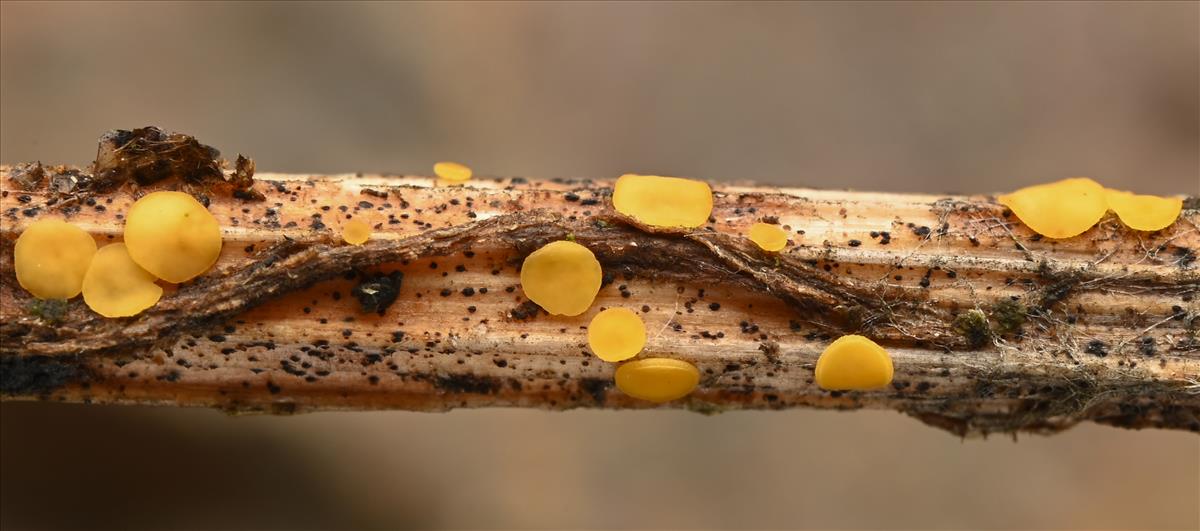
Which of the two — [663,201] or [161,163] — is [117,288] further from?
[663,201]

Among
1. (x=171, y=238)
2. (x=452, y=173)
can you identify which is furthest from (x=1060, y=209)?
(x=171, y=238)

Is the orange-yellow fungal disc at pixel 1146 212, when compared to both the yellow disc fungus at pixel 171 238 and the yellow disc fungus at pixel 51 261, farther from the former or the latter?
the yellow disc fungus at pixel 51 261

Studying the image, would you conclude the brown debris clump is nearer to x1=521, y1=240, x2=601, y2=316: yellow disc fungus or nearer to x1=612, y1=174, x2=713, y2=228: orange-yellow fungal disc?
x1=521, y1=240, x2=601, y2=316: yellow disc fungus

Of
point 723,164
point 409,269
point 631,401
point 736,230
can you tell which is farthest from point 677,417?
point 409,269

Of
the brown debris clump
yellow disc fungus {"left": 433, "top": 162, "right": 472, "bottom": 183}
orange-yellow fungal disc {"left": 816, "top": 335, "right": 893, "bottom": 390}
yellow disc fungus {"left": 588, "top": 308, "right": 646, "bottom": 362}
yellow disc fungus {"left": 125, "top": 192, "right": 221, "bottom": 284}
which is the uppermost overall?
yellow disc fungus {"left": 433, "top": 162, "right": 472, "bottom": 183}

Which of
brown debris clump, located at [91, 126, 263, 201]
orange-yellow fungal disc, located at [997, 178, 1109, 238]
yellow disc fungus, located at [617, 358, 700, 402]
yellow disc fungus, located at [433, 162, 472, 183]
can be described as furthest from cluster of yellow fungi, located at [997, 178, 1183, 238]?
brown debris clump, located at [91, 126, 263, 201]

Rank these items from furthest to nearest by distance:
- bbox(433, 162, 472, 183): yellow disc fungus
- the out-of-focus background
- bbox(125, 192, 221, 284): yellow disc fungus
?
the out-of-focus background
bbox(433, 162, 472, 183): yellow disc fungus
bbox(125, 192, 221, 284): yellow disc fungus

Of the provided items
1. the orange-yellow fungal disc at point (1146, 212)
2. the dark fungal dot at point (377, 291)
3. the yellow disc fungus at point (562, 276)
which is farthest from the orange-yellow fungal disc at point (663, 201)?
the orange-yellow fungal disc at point (1146, 212)

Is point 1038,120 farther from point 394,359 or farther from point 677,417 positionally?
point 394,359
